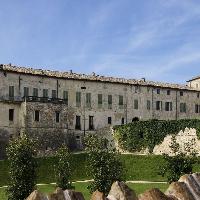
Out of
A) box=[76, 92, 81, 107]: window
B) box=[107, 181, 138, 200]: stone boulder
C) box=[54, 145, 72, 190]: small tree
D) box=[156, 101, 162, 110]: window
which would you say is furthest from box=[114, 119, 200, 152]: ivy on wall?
box=[107, 181, 138, 200]: stone boulder

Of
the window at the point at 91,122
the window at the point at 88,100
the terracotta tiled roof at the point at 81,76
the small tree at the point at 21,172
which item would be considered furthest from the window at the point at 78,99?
the small tree at the point at 21,172

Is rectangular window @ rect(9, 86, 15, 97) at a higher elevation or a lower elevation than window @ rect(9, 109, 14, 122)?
higher

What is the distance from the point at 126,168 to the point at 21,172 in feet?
56.5

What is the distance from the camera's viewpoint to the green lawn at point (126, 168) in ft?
151

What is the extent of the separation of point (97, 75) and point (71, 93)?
6.04 meters

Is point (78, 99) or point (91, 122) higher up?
point (78, 99)

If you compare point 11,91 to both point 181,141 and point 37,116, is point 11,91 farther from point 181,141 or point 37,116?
point 181,141

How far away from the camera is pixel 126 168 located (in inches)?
1938

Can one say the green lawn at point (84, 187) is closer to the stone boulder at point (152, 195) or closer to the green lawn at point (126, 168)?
the green lawn at point (126, 168)

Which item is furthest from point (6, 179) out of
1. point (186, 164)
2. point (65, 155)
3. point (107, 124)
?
point (107, 124)

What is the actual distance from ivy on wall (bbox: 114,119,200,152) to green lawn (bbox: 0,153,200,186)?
7.13 metres

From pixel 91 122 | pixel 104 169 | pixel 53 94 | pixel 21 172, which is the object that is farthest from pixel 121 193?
pixel 91 122

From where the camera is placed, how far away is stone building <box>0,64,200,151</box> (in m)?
61.0

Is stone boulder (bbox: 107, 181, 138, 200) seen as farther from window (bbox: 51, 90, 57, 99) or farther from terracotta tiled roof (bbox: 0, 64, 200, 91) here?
window (bbox: 51, 90, 57, 99)
